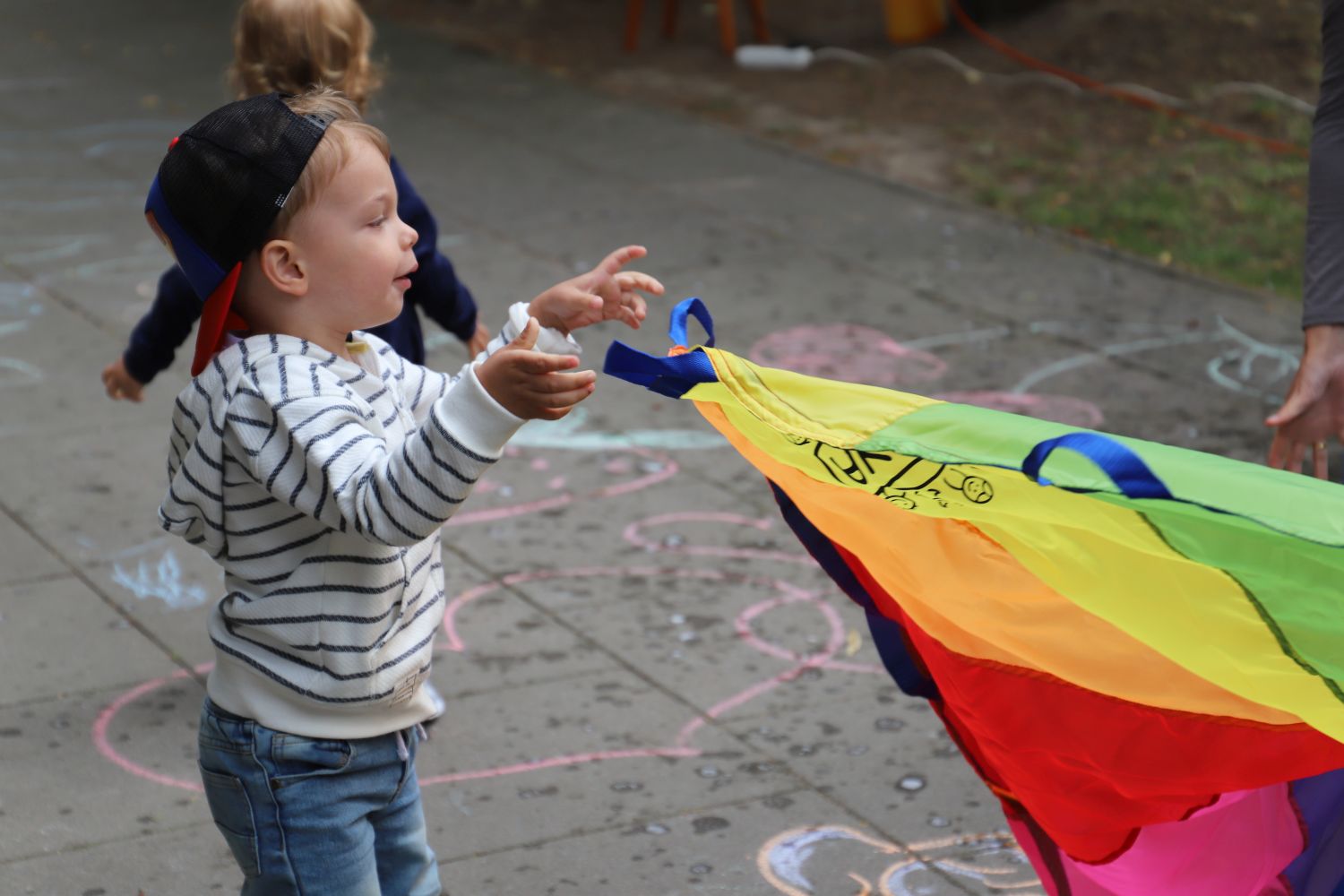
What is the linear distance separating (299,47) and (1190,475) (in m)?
2.01

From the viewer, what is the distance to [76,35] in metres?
10.9

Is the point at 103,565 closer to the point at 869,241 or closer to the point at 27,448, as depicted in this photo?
the point at 27,448

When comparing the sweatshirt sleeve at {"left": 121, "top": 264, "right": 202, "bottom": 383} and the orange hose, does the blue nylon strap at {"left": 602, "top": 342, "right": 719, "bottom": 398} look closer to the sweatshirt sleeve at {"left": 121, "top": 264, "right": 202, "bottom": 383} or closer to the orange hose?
the sweatshirt sleeve at {"left": 121, "top": 264, "right": 202, "bottom": 383}

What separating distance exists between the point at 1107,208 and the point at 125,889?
5.72 metres

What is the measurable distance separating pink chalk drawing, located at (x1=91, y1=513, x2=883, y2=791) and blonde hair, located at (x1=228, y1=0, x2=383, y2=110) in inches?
51.1

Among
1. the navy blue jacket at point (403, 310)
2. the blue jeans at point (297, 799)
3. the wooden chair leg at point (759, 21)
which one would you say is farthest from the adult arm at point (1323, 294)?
the wooden chair leg at point (759, 21)

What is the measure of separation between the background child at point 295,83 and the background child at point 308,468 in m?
1.02

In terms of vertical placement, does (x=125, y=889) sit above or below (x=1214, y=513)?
below

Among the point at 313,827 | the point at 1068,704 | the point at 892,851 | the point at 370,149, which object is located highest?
the point at 370,149

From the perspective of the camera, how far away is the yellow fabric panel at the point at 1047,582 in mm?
2098

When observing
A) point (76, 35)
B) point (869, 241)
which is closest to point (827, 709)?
point (869, 241)

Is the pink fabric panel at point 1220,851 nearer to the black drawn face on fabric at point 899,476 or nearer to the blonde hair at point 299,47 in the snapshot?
the black drawn face on fabric at point 899,476

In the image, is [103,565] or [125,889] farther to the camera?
[103,565]

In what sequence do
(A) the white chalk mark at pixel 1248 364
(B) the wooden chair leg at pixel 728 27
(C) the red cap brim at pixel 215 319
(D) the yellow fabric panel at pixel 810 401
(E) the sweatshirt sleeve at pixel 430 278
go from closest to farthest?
(C) the red cap brim at pixel 215 319 → (D) the yellow fabric panel at pixel 810 401 → (E) the sweatshirt sleeve at pixel 430 278 → (A) the white chalk mark at pixel 1248 364 → (B) the wooden chair leg at pixel 728 27
